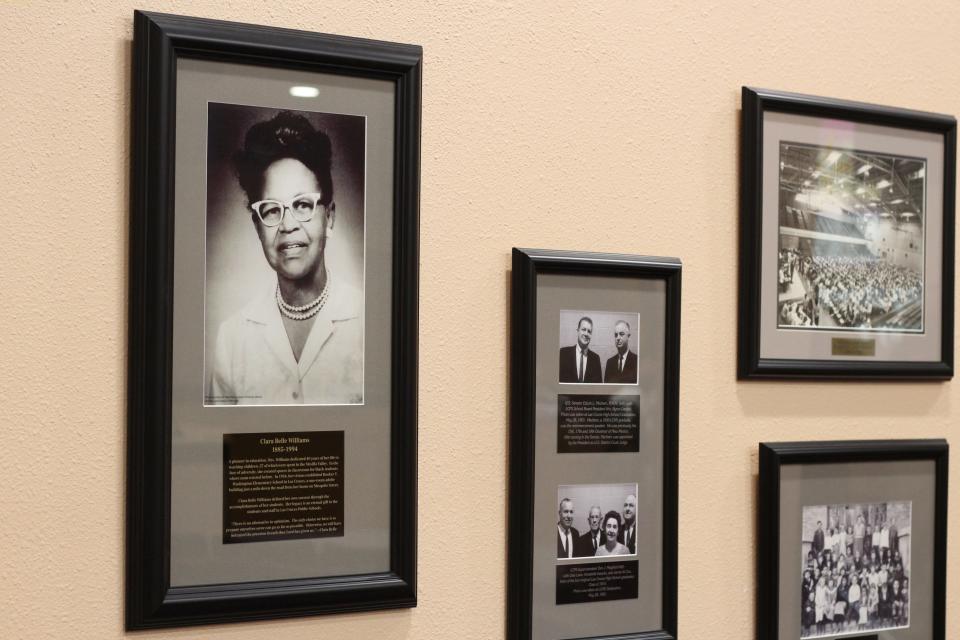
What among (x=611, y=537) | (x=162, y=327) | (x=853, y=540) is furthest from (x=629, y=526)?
(x=162, y=327)

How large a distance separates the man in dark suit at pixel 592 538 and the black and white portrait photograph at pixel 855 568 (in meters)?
0.31

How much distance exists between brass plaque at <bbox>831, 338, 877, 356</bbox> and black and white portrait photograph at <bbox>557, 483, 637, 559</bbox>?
1.15 ft

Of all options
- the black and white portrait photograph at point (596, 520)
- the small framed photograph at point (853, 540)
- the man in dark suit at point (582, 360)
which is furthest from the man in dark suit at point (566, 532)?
the small framed photograph at point (853, 540)

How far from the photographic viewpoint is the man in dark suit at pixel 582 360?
3.41ft

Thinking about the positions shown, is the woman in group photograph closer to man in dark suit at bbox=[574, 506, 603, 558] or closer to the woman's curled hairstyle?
man in dark suit at bbox=[574, 506, 603, 558]

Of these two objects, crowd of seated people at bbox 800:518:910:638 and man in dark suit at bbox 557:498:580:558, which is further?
crowd of seated people at bbox 800:518:910:638

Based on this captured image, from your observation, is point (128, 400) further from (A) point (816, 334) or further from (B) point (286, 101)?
(A) point (816, 334)

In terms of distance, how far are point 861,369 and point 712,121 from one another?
1.29 ft

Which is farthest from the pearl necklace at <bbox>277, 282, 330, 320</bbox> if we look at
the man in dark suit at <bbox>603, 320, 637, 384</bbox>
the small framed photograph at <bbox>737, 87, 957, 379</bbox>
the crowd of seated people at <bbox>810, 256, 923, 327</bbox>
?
the crowd of seated people at <bbox>810, 256, 923, 327</bbox>

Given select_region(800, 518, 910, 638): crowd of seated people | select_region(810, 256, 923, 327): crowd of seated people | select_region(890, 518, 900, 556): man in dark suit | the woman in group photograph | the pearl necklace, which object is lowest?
select_region(800, 518, 910, 638): crowd of seated people

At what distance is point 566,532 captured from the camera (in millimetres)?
1042

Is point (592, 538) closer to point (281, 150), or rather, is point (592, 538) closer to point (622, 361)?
point (622, 361)

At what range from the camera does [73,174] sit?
871 millimetres

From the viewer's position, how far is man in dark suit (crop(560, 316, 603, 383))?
104 centimetres
